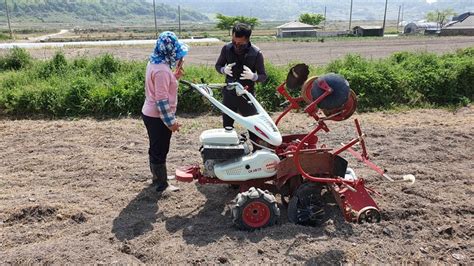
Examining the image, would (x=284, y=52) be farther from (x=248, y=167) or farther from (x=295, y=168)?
(x=295, y=168)

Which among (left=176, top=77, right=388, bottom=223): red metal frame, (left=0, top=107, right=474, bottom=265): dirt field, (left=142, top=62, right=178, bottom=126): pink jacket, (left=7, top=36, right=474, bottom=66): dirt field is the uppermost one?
(left=142, top=62, right=178, bottom=126): pink jacket

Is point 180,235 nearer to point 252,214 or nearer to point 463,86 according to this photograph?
point 252,214

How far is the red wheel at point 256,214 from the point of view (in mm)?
3979

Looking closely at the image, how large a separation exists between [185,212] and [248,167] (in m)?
0.83

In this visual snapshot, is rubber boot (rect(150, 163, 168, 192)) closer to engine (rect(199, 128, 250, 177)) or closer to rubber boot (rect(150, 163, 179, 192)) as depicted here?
rubber boot (rect(150, 163, 179, 192))

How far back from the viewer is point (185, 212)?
14.7ft

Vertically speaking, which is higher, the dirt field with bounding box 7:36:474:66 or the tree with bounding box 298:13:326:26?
the tree with bounding box 298:13:326:26

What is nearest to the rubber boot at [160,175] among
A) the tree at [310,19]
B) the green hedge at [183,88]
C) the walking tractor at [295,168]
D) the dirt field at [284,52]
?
the walking tractor at [295,168]

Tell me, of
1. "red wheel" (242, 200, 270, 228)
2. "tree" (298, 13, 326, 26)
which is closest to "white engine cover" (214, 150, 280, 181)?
"red wheel" (242, 200, 270, 228)

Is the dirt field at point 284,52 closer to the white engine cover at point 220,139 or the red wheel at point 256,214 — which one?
the white engine cover at point 220,139

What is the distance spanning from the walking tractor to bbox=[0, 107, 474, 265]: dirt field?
0.51 feet

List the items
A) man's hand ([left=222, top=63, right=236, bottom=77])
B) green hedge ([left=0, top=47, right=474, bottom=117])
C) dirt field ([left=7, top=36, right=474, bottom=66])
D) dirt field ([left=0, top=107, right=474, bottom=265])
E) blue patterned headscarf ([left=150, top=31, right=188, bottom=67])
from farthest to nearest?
dirt field ([left=7, top=36, right=474, bottom=66]) < green hedge ([left=0, top=47, right=474, bottom=117]) < man's hand ([left=222, top=63, right=236, bottom=77]) < blue patterned headscarf ([left=150, top=31, right=188, bottom=67]) < dirt field ([left=0, top=107, right=474, bottom=265])

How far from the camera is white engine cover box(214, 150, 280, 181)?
4.23 meters

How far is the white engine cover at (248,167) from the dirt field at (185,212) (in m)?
0.45
